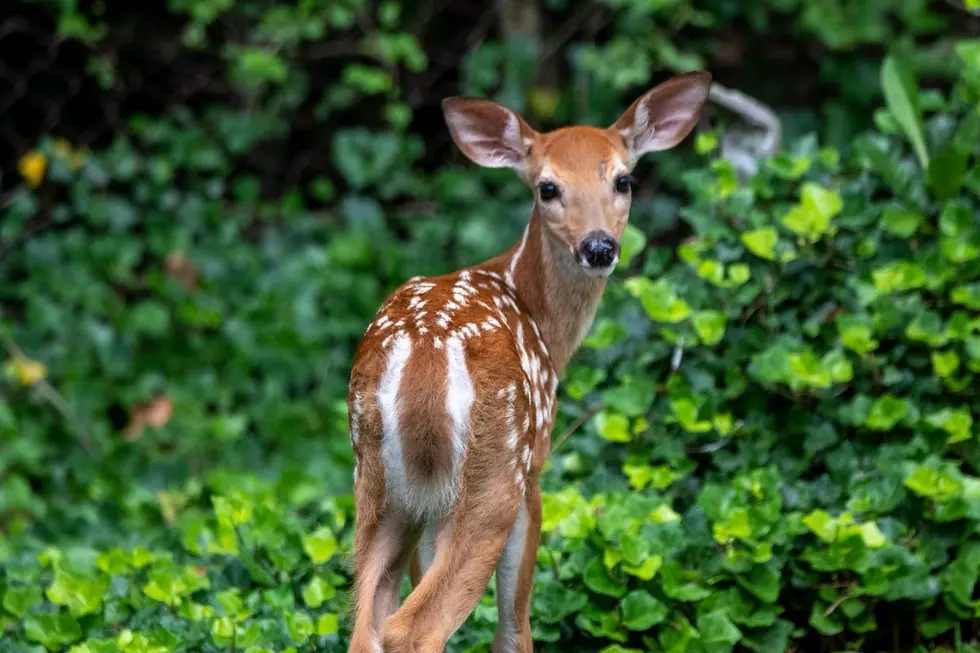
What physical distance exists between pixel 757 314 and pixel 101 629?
7.51 feet

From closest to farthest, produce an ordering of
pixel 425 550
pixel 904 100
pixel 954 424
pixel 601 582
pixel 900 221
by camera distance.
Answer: pixel 425 550 < pixel 601 582 < pixel 954 424 < pixel 900 221 < pixel 904 100

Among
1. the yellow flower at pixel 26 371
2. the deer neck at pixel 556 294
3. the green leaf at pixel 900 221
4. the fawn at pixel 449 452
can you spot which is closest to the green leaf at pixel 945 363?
the green leaf at pixel 900 221

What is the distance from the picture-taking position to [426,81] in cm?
729

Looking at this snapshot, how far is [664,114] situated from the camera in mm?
3996

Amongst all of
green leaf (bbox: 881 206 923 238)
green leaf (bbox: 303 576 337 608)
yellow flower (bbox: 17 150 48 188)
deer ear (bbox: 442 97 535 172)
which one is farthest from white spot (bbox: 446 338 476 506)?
yellow flower (bbox: 17 150 48 188)

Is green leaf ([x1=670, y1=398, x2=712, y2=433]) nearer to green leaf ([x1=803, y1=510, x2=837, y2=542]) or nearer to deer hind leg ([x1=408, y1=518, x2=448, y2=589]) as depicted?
green leaf ([x1=803, y1=510, x2=837, y2=542])

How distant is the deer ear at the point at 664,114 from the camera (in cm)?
391

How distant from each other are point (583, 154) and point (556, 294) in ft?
1.25

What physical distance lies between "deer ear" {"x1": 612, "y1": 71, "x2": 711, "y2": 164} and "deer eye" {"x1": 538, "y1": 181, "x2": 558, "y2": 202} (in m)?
0.36

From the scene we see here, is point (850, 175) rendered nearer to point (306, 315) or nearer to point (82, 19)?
point (306, 315)

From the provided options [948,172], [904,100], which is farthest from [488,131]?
[904,100]

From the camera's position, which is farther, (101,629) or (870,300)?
(870,300)

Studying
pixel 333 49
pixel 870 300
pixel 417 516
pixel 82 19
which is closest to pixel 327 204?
pixel 333 49

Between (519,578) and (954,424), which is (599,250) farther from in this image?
(954,424)
